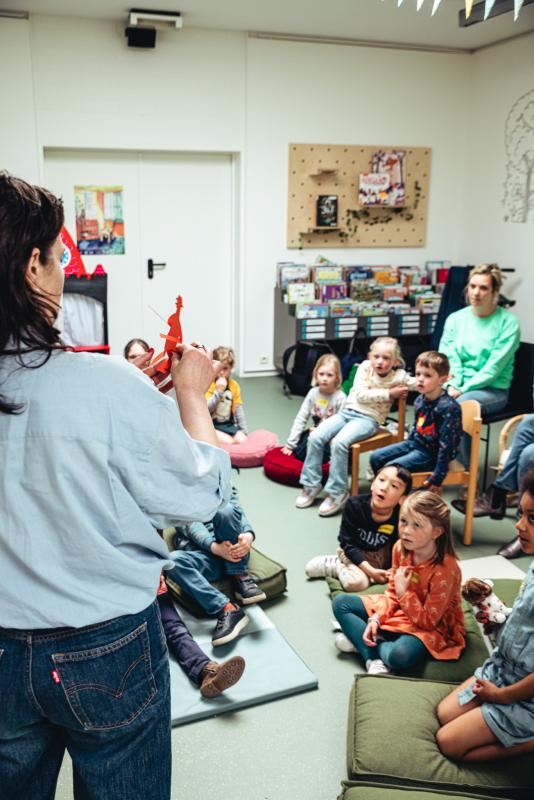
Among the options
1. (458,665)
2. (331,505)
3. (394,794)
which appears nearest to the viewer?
(394,794)

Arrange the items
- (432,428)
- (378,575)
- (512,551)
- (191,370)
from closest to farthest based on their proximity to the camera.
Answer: (191,370), (378,575), (512,551), (432,428)

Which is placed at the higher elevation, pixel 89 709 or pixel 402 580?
pixel 89 709

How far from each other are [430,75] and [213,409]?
14.8ft

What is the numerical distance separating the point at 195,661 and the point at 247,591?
0.49 meters

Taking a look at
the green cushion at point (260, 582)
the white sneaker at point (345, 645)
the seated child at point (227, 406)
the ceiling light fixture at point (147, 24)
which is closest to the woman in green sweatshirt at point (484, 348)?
the seated child at point (227, 406)

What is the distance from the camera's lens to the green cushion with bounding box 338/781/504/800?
6.25 ft

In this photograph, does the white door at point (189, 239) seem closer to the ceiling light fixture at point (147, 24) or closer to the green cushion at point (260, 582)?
the ceiling light fixture at point (147, 24)

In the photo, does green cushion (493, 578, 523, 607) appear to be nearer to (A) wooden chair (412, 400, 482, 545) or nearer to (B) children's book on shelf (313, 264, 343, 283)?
(A) wooden chair (412, 400, 482, 545)

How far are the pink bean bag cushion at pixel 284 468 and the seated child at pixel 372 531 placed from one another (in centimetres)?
113

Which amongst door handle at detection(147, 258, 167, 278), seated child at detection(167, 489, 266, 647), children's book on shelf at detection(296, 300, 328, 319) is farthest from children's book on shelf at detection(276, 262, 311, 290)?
seated child at detection(167, 489, 266, 647)

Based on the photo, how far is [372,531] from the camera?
3.23 m

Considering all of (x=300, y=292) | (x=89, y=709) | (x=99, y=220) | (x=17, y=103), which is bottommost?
(x=89, y=709)

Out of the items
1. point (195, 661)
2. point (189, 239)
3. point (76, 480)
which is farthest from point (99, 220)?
point (76, 480)

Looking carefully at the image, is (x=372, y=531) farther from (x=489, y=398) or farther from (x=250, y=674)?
(x=489, y=398)
